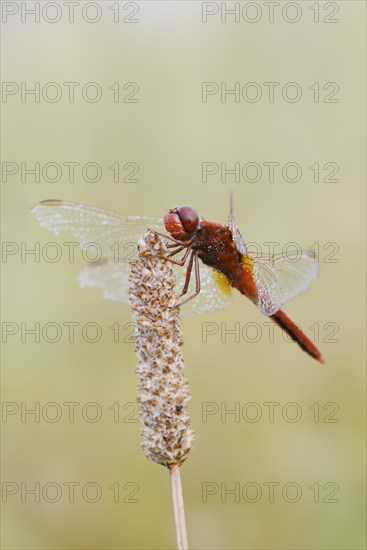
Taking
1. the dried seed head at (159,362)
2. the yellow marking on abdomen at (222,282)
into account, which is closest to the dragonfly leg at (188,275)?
the yellow marking on abdomen at (222,282)

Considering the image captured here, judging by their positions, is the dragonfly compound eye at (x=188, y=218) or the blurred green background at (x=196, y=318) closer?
the dragonfly compound eye at (x=188, y=218)

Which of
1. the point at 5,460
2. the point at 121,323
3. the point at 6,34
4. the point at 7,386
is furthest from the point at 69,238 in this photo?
the point at 6,34

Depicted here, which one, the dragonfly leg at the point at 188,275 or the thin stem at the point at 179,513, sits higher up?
the dragonfly leg at the point at 188,275

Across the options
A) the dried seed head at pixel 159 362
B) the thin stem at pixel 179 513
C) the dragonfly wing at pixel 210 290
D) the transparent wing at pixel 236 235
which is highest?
the transparent wing at pixel 236 235

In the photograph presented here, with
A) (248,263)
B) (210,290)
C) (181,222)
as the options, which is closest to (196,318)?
(210,290)

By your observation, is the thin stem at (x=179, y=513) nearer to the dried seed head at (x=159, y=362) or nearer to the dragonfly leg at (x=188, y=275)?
the dried seed head at (x=159, y=362)

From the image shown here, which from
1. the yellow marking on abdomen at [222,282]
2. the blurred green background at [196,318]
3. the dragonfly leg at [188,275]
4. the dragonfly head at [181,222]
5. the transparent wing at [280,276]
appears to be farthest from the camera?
the blurred green background at [196,318]

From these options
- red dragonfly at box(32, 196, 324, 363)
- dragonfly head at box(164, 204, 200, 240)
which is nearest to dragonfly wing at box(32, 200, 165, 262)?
red dragonfly at box(32, 196, 324, 363)
